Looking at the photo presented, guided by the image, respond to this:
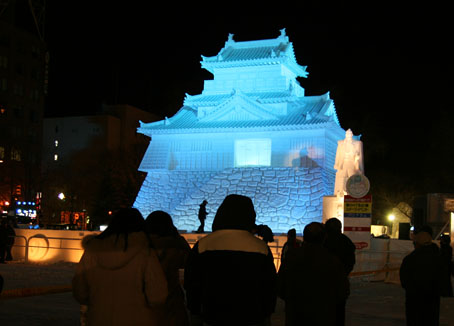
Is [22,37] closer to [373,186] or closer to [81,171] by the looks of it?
[81,171]

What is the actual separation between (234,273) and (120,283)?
3.03 ft

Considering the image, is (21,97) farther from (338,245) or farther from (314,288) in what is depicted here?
(314,288)

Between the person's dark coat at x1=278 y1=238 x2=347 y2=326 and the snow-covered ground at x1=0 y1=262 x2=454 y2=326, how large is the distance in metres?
4.19

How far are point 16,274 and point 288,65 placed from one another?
25443 millimetres

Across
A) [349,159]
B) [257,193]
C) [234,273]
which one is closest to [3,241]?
[349,159]

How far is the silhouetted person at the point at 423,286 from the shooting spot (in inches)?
332

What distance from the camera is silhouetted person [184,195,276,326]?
198 inches

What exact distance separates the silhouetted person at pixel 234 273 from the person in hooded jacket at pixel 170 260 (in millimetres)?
457

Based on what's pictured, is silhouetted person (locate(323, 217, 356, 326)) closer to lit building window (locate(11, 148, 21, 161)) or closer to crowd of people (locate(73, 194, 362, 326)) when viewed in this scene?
crowd of people (locate(73, 194, 362, 326))

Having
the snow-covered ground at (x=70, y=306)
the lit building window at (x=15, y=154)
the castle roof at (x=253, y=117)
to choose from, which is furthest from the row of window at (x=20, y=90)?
the snow-covered ground at (x=70, y=306)

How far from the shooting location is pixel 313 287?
638 centimetres

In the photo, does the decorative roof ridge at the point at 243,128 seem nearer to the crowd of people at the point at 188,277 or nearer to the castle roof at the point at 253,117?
the castle roof at the point at 253,117

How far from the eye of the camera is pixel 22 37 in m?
62.0

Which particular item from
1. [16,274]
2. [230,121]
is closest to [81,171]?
[230,121]
